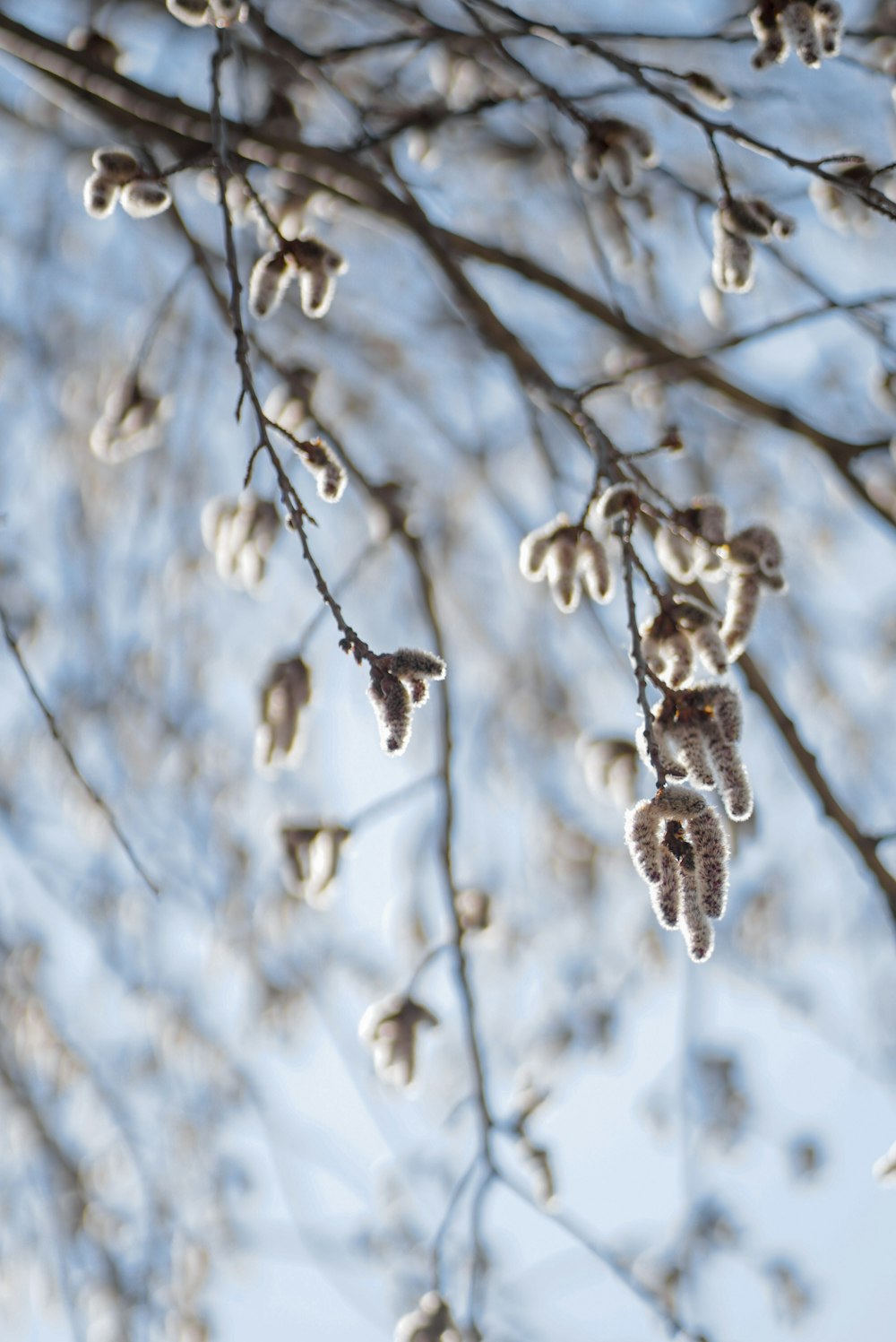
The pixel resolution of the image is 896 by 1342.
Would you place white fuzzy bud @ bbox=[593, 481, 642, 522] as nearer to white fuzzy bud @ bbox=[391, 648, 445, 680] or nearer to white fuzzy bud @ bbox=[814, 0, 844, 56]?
white fuzzy bud @ bbox=[391, 648, 445, 680]

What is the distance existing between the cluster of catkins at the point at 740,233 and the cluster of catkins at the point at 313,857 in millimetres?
956

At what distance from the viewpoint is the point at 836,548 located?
3771 millimetres

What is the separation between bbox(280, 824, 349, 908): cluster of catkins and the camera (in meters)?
1.72

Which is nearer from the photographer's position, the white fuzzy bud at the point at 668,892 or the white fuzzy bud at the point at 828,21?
the white fuzzy bud at the point at 668,892

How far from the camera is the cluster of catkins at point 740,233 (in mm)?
1272

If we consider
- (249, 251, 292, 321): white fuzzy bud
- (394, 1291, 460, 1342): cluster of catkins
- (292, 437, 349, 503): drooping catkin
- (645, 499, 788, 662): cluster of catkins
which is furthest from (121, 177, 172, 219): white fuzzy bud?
(394, 1291, 460, 1342): cluster of catkins

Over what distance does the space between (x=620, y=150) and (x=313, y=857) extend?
1111 mm

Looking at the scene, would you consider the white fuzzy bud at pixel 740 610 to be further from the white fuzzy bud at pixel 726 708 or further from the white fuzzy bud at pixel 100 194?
the white fuzzy bud at pixel 100 194

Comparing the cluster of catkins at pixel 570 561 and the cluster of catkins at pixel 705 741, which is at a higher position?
the cluster of catkins at pixel 705 741

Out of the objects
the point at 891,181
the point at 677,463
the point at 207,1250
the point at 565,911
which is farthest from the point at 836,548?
the point at 207,1250

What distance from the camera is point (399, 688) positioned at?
97 centimetres

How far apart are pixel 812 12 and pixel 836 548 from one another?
2716 millimetres

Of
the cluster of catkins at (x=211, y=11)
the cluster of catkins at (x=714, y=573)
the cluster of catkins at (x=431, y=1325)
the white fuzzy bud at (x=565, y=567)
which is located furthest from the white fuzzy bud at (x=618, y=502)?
the cluster of catkins at (x=431, y=1325)

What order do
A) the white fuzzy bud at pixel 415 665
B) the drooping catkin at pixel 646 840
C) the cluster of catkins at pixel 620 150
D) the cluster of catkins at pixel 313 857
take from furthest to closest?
the cluster of catkins at pixel 313 857 → the cluster of catkins at pixel 620 150 → the white fuzzy bud at pixel 415 665 → the drooping catkin at pixel 646 840
